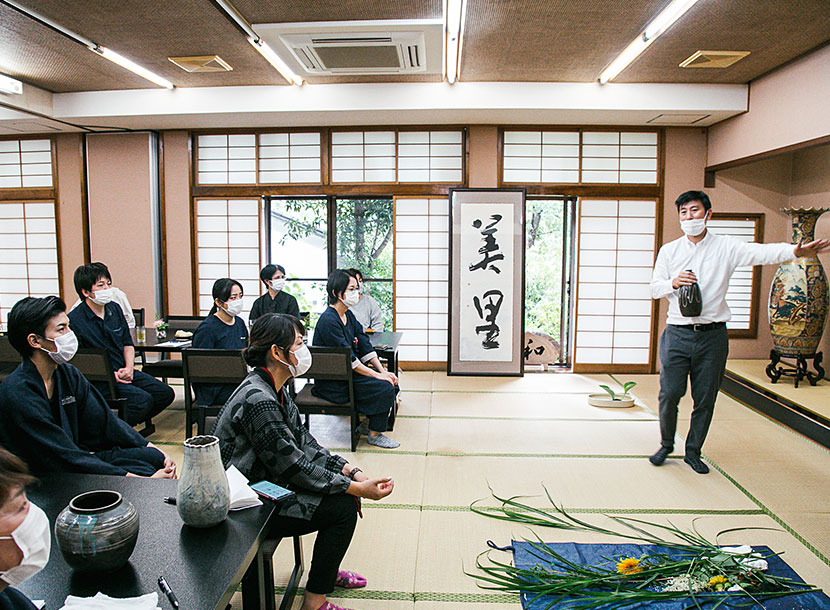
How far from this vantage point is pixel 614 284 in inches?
236

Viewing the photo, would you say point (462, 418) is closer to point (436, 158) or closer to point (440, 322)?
point (440, 322)

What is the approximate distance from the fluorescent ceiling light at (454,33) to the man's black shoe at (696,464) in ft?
10.2

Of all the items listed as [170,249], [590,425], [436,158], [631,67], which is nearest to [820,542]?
[590,425]

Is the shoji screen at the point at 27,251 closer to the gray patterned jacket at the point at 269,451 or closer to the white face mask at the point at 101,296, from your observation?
the white face mask at the point at 101,296

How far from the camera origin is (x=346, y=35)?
12.8 ft

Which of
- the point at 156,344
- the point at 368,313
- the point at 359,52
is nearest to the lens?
the point at 359,52

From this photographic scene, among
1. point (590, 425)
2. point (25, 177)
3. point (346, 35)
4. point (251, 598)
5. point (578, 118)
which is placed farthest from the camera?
point (25, 177)

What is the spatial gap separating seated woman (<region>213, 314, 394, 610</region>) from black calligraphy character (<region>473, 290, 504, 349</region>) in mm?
3914

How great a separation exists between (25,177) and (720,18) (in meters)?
7.00

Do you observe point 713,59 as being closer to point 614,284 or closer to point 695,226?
point 695,226

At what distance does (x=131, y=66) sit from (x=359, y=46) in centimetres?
206

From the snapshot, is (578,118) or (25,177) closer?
(578,118)

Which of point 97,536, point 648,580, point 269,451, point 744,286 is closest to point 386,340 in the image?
point 269,451

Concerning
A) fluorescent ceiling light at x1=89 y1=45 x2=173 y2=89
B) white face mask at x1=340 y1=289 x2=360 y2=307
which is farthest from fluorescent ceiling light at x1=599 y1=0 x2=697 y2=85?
fluorescent ceiling light at x1=89 y1=45 x2=173 y2=89
